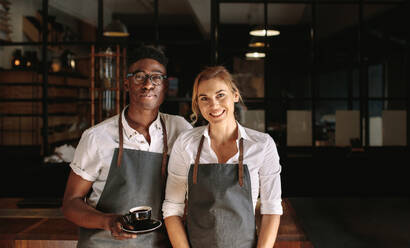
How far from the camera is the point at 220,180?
60.9 inches

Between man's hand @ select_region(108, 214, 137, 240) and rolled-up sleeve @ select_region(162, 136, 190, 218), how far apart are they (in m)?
0.21

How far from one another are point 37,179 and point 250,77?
8.21 feet

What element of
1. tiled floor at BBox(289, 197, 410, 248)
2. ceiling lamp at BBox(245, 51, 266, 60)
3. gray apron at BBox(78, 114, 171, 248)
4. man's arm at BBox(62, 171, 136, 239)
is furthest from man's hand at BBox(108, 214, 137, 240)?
ceiling lamp at BBox(245, 51, 266, 60)

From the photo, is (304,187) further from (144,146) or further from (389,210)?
(144,146)

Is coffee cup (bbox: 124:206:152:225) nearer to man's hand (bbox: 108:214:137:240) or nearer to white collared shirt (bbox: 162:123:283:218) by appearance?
man's hand (bbox: 108:214:137:240)

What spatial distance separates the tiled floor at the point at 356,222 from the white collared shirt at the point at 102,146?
3.89 feet

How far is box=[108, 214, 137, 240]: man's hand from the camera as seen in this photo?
140 centimetres

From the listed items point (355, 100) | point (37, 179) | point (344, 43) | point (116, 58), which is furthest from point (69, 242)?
point (344, 43)

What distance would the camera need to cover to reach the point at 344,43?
7.20 metres

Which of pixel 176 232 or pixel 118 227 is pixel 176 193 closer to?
pixel 176 232

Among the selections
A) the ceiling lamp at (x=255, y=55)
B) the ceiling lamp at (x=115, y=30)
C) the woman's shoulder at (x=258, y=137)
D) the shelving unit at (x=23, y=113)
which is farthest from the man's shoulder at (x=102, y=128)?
the shelving unit at (x=23, y=113)

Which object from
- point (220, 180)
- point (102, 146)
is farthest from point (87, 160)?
point (220, 180)

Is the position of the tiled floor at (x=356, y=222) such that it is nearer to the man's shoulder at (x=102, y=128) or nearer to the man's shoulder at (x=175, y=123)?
the man's shoulder at (x=175, y=123)

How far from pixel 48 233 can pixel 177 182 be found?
853mm
